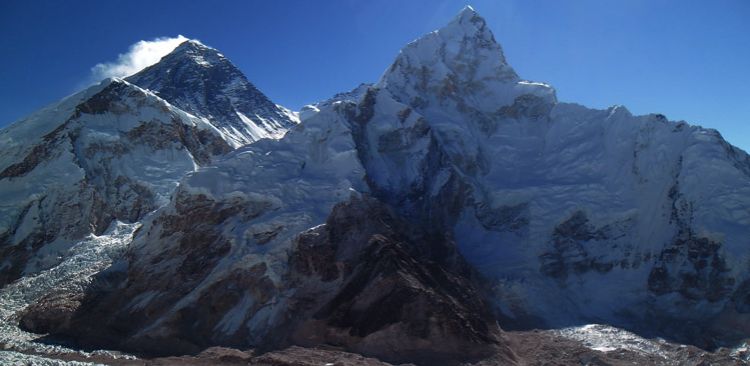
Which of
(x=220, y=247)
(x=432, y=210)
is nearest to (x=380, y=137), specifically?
(x=432, y=210)

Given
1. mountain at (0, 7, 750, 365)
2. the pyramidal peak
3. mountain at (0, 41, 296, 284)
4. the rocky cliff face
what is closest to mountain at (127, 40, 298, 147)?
mountain at (0, 41, 296, 284)

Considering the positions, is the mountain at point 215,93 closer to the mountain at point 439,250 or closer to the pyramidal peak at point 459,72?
the pyramidal peak at point 459,72

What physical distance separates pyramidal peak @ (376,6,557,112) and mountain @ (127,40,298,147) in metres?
27.8

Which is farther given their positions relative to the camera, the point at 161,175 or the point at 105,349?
A: the point at 161,175

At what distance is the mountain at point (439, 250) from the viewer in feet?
182

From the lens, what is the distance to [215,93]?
121 m

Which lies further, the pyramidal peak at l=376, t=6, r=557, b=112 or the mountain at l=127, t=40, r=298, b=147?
the mountain at l=127, t=40, r=298, b=147

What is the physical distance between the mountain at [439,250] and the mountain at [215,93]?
35.9 meters

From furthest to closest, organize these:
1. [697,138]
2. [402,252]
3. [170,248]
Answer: [697,138] → [170,248] → [402,252]

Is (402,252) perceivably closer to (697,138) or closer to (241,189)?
(241,189)

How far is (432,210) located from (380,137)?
1198cm

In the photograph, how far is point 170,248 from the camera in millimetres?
65500

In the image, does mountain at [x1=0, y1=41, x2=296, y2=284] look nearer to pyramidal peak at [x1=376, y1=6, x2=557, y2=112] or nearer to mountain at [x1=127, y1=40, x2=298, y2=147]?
mountain at [x1=127, y1=40, x2=298, y2=147]

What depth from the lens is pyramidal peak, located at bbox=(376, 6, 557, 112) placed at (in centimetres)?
9606
